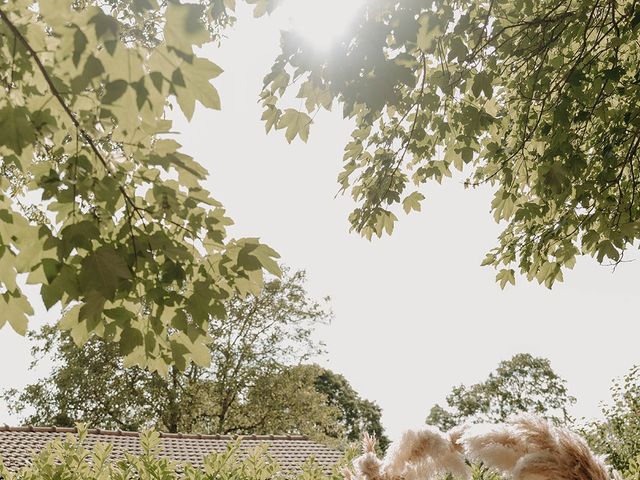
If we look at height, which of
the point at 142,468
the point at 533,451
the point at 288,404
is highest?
the point at 288,404

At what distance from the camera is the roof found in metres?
16.6

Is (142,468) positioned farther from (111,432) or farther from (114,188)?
(111,432)

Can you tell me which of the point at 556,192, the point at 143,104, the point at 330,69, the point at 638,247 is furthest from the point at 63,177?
the point at 638,247

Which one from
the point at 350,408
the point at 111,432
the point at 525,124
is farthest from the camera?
the point at 350,408

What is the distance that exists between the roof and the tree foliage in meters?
11.9

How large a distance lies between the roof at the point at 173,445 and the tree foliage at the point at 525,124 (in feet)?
39.0

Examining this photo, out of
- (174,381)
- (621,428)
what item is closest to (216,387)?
(174,381)

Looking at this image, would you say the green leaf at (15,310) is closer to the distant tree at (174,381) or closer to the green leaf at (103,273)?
the green leaf at (103,273)

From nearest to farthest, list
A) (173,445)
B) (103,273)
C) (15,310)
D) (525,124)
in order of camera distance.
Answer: (103,273)
(15,310)
(525,124)
(173,445)

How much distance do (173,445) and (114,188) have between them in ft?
59.8

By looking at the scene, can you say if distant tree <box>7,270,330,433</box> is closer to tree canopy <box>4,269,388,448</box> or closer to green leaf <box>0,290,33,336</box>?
tree canopy <box>4,269,388,448</box>

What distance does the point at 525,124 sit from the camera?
5.70 m

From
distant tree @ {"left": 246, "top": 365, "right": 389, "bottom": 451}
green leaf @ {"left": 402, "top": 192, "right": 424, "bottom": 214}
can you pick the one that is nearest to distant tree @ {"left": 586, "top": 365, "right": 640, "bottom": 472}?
distant tree @ {"left": 246, "top": 365, "right": 389, "bottom": 451}

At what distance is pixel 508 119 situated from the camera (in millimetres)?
6523
